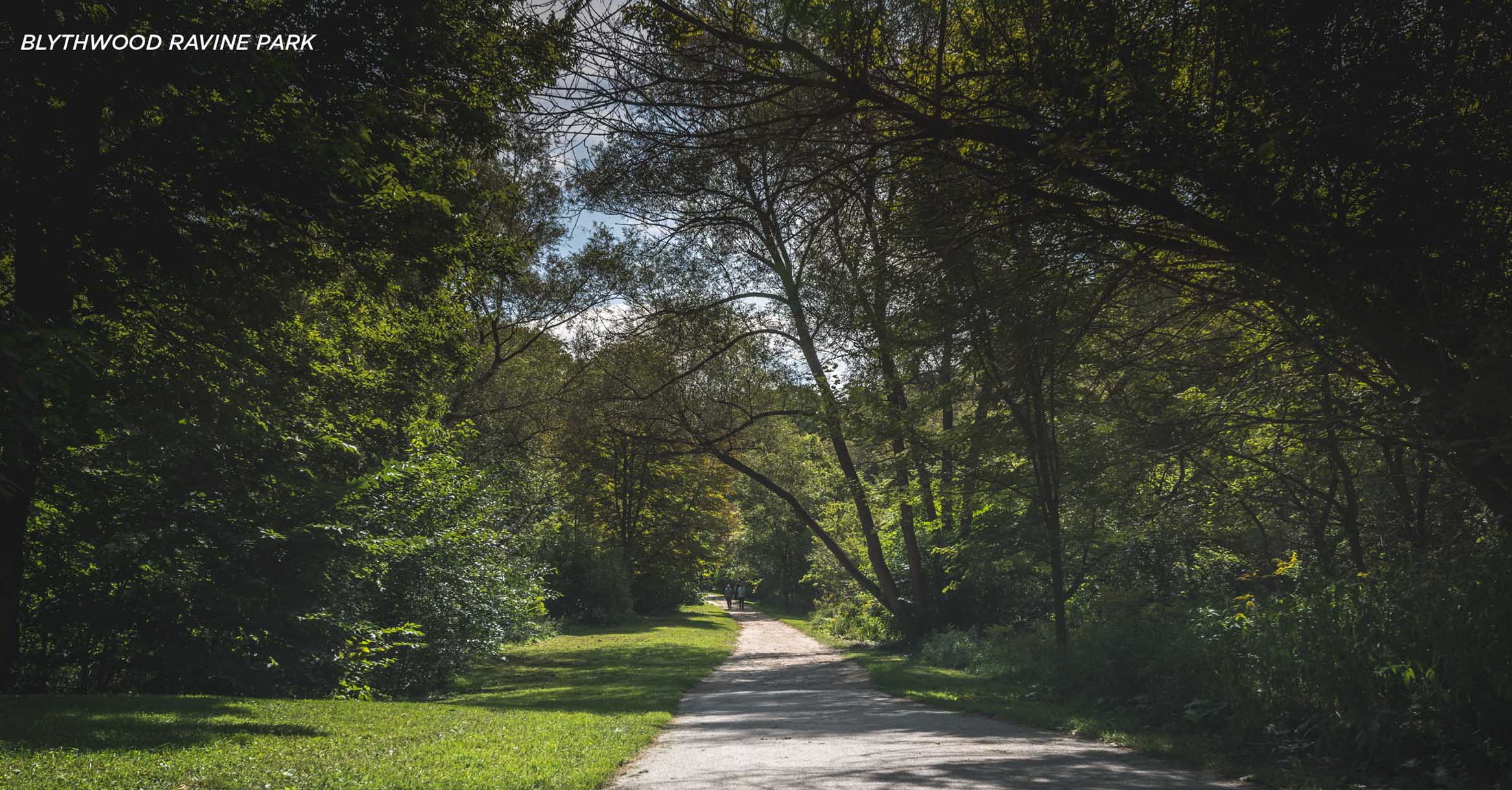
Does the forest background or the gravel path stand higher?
the forest background

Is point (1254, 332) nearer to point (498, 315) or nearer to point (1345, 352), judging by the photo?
point (1345, 352)

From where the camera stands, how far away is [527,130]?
7961 millimetres

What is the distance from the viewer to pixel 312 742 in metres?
8.62

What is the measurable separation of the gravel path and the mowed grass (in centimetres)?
68

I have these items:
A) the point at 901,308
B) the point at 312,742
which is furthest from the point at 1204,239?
the point at 312,742

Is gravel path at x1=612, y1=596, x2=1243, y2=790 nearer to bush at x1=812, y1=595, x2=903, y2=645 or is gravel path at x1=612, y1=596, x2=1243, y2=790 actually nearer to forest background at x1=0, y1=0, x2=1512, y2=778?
forest background at x1=0, y1=0, x2=1512, y2=778

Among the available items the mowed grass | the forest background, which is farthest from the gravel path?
the forest background

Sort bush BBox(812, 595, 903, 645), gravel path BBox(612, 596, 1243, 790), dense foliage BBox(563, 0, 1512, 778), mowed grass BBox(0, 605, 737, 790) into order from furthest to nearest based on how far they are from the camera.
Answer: bush BBox(812, 595, 903, 645) → gravel path BBox(612, 596, 1243, 790) → mowed grass BBox(0, 605, 737, 790) → dense foliage BBox(563, 0, 1512, 778)

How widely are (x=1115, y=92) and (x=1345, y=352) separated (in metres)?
4.09

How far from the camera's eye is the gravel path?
7055mm

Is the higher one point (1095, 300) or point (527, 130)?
point (527, 130)

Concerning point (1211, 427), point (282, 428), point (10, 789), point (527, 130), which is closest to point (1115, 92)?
point (527, 130)

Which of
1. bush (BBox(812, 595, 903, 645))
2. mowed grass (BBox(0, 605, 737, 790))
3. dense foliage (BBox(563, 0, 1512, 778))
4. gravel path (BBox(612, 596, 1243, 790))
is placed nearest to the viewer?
dense foliage (BBox(563, 0, 1512, 778))

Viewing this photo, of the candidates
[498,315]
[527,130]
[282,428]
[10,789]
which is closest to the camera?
[10,789]
